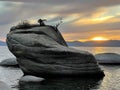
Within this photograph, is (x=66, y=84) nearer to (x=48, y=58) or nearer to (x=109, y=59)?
(x=48, y=58)

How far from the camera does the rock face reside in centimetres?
4794

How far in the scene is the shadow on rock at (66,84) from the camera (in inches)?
1566

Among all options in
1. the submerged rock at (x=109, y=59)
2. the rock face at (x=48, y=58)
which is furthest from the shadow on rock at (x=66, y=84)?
the submerged rock at (x=109, y=59)

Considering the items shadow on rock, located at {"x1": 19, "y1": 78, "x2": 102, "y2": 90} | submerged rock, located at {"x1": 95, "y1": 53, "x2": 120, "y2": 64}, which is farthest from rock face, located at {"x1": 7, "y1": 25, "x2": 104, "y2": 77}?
submerged rock, located at {"x1": 95, "y1": 53, "x2": 120, "y2": 64}

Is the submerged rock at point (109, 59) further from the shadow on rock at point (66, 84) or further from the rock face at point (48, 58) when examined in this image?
the shadow on rock at point (66, 84)

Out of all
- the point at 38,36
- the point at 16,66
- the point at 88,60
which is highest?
the point at 38,36

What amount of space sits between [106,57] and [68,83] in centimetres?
3932

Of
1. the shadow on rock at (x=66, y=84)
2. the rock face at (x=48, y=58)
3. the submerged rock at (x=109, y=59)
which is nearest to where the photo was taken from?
the shadow on rock at (x=66, y=84)

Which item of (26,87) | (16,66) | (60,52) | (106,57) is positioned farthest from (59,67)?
(106,57)

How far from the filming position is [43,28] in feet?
173

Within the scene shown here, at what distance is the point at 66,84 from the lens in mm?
42719

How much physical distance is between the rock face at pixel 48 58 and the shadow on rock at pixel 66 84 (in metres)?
1.60

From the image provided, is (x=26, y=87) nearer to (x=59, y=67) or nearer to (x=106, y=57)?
(x=59, y=67)

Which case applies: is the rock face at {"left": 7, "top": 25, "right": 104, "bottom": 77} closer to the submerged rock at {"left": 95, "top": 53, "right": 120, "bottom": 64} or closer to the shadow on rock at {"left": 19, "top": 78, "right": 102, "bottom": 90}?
the shadow on rock at {"left": 19, "top": 78, "right": 102, "bottom": 90}
